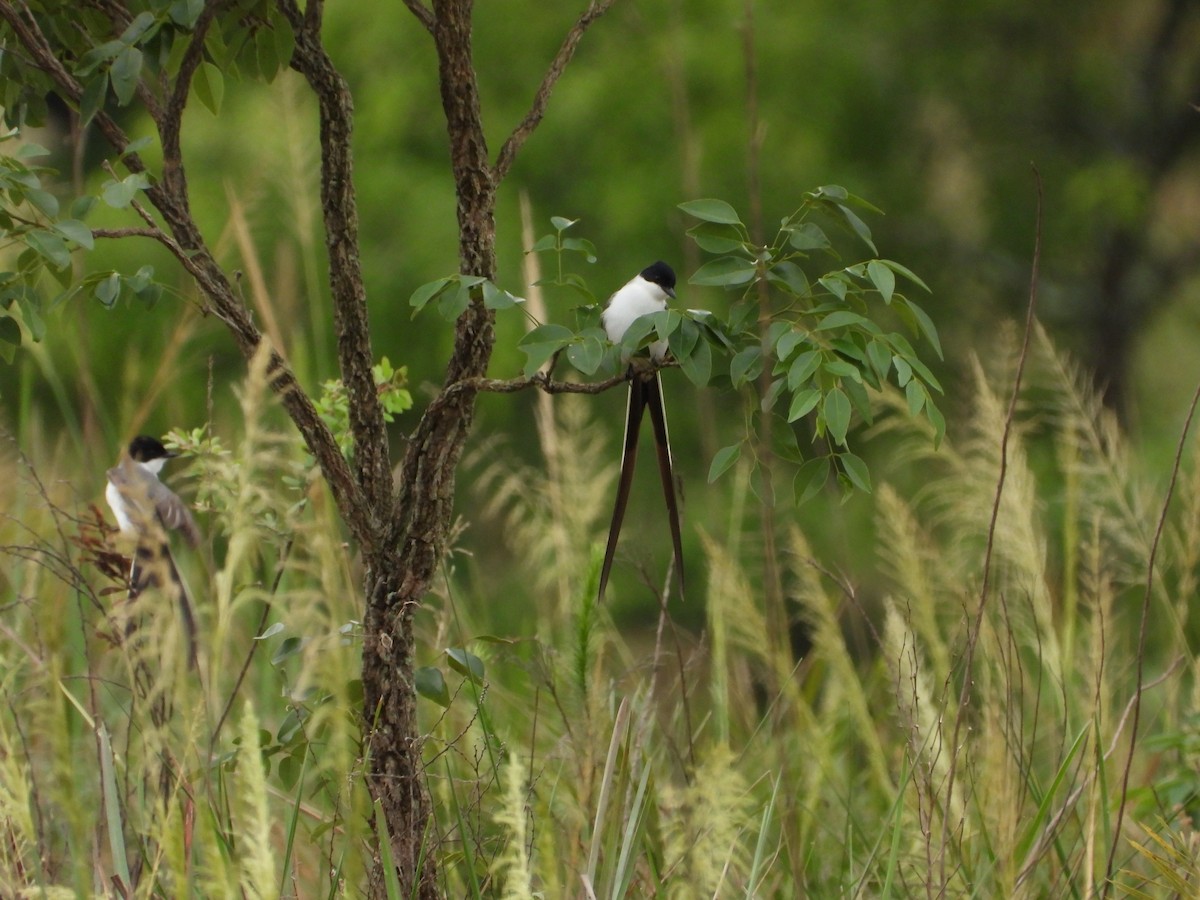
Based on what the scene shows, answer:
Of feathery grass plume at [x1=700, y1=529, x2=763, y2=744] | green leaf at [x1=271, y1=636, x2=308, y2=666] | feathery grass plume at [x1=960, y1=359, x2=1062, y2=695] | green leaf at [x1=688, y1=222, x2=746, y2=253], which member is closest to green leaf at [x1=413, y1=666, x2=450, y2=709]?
green leaf at [x1=271, y1=636, x2=308, y2=666]

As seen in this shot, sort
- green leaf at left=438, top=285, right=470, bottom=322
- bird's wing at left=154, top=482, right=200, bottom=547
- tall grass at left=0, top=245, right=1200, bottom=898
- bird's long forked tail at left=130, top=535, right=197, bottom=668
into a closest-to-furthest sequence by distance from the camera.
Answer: bird's long forked tail at left=130, top=535, right=197, bottom=668
tall grass at left=0, top=245, right=1200, bottom=898
green leaf at left=438, top=285, right=470, bottom=322
bird's wing at left=154, top=482, right=200, bottom=547

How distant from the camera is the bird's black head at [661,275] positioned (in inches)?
80.0

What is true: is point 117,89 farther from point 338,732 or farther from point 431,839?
point 431,839

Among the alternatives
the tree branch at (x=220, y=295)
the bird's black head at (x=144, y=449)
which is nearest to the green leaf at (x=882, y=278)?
the tree branch at (x=220, y=295)

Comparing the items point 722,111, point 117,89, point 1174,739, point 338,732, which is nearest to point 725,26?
point 722,111

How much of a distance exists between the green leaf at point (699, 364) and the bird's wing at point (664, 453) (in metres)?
0.23

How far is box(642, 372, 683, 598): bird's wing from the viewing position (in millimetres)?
1617

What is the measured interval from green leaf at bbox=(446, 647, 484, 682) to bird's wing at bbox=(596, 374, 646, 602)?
17 cm

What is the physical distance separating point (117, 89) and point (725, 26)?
19.8 ft

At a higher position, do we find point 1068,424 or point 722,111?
point 722,111

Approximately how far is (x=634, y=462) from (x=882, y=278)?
469 mm

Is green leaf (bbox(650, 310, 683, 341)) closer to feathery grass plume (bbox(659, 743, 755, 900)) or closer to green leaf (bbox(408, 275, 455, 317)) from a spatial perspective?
green leaf (bbox(408, 275, 455, 317))

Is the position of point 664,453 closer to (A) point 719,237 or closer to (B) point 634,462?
(B) point 634,462

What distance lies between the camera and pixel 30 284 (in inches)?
57.8
